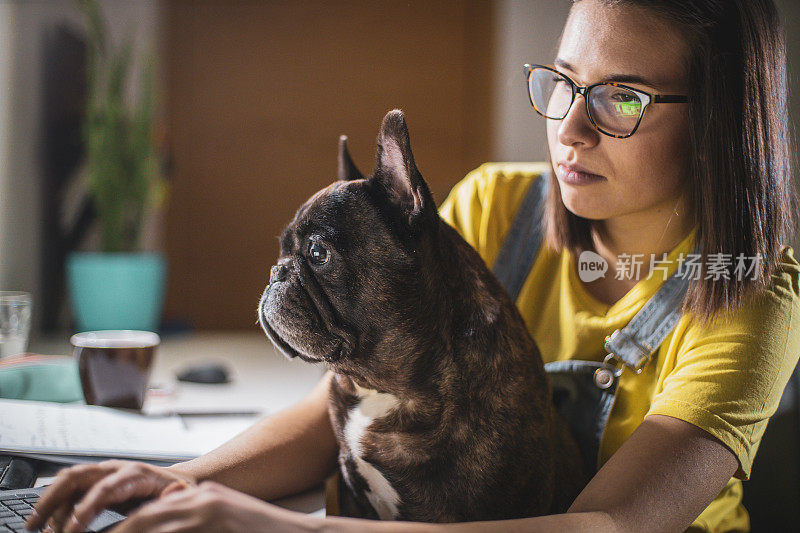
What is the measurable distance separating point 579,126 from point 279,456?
47cm

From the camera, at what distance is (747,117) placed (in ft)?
2.25

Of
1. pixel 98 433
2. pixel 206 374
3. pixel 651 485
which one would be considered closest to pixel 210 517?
pixel 651 485

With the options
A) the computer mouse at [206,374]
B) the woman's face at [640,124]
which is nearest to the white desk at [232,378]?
the computer mouse at [206,374]

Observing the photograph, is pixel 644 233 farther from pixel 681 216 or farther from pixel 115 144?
pixel 115 144

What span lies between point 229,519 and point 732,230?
0.56m

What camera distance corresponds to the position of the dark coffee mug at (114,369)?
3.15 feet

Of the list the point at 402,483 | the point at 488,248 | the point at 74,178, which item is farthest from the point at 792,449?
the point at 74,178

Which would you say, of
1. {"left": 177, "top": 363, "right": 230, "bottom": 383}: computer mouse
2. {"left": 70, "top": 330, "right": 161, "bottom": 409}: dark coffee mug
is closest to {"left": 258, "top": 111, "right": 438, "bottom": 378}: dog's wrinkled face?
{"left": 70, "top": 330, "right": 161, "bottom": 409}: dark coffee mug

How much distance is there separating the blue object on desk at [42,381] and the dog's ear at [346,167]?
1.80 ft

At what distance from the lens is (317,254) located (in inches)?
25.6

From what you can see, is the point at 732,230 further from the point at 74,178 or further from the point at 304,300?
the point at 74,178

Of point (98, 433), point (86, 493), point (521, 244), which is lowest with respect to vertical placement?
point (98, 433)

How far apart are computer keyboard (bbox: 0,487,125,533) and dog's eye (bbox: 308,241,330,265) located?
27cm

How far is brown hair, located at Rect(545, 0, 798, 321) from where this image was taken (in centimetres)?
68
